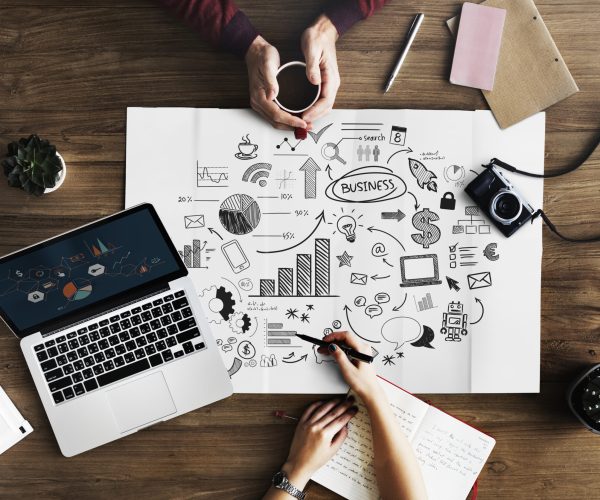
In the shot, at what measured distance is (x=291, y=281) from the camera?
1.08 metres

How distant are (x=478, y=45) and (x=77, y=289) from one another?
86 centimetres

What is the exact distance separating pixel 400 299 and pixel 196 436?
46 centimetres

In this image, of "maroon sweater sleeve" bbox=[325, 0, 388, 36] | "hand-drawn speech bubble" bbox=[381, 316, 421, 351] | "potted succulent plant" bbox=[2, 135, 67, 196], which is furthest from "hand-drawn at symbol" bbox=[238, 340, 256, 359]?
"maroon sweater sleeve" bbox=[325, 0, 388, 36]

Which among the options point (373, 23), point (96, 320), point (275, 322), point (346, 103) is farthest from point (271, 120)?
point (96, 320)

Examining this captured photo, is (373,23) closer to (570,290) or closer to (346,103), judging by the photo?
(346,103)

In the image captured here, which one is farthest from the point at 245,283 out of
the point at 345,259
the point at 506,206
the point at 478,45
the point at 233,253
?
the point at 478,45

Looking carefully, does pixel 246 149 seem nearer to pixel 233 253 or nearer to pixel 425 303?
pixel 233 253

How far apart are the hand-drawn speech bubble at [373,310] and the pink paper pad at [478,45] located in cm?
44

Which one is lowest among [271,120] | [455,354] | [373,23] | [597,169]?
[455,354]

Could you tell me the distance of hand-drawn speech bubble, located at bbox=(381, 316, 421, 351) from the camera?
1083mm

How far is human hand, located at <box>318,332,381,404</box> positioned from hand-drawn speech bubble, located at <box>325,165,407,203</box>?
0.25 metres

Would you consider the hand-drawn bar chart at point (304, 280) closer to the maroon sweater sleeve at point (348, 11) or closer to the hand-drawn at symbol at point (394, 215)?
the hand-drawn at symbol at point (394, 215)

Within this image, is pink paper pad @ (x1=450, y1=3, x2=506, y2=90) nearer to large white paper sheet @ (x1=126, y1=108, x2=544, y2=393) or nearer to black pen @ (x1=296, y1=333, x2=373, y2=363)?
large white paper sheet @ (x1=126, y1=108, x2=544, y2=393)

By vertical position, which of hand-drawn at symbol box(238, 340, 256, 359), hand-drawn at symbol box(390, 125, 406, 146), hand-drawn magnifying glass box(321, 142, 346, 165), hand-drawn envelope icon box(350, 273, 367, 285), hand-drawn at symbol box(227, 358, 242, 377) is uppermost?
hand-drawn at symbol box(390, 125, 406, 146)
